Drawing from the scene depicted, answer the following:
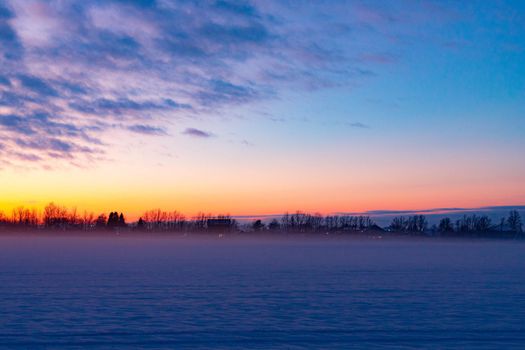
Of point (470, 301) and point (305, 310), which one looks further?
point (470, 301)

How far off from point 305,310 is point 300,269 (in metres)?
10.2

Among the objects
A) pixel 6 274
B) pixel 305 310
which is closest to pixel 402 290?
pixel 305 310

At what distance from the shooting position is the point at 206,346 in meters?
8.38

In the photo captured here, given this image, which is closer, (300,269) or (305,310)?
(305,310)

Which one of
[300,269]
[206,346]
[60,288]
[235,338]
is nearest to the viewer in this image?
[206,346]

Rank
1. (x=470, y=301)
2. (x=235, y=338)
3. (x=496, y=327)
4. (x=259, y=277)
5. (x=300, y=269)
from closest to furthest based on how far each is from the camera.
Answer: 1. (x=235, y=338)
2. (x=496, y=327)
3. (x=470, y=301)
4. (x=259, y=277)
5. (x=300, y=269)

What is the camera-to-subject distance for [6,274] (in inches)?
726

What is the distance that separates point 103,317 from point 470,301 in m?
8.77

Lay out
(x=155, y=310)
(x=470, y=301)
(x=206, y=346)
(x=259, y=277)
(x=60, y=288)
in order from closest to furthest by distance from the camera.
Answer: (x=206, y=346) < (x=155, y=310) < (x=470, y=301) < (x=60, y=288) < (x=259, y=277)

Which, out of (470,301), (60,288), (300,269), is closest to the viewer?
(470,301)

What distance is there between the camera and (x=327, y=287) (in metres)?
15.7

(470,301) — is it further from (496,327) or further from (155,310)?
(155,310)

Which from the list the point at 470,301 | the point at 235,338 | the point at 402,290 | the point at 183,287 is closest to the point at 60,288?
the point at 183,287

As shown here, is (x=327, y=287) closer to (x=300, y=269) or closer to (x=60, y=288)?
(x=300, y=269)
